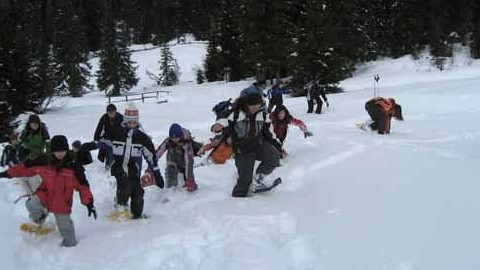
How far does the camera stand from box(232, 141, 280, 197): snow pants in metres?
8.38

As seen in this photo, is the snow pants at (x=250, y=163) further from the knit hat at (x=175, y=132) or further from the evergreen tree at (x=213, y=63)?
the evergreen tree at (x=213, y=63)

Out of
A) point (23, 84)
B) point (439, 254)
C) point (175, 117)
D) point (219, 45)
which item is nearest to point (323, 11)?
point (175, 117)

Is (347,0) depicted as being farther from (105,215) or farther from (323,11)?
(105,215)

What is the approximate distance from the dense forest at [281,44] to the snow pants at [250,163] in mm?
17195

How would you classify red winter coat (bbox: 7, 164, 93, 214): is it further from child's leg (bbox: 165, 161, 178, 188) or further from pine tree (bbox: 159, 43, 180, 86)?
pine tree (bbox: 159, 43, 180, 86)

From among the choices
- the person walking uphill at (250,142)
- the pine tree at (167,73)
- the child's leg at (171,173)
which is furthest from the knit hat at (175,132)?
the pine tree at (167,73)

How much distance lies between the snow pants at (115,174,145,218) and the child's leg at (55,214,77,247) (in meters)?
1.15

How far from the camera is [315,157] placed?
11602 millimetres

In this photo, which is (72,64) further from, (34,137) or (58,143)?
(58,143)

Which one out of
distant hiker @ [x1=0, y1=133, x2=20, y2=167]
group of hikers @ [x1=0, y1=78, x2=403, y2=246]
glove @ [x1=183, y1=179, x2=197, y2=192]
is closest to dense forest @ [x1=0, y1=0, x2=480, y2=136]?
distant hiker @ [x1=0, y1=133, x2=20, y2=167]

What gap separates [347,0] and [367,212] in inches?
1270

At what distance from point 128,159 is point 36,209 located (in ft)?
4.25

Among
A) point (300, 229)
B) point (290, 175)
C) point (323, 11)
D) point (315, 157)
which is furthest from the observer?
point (323, 11)

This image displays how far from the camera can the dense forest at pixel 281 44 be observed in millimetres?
29797
